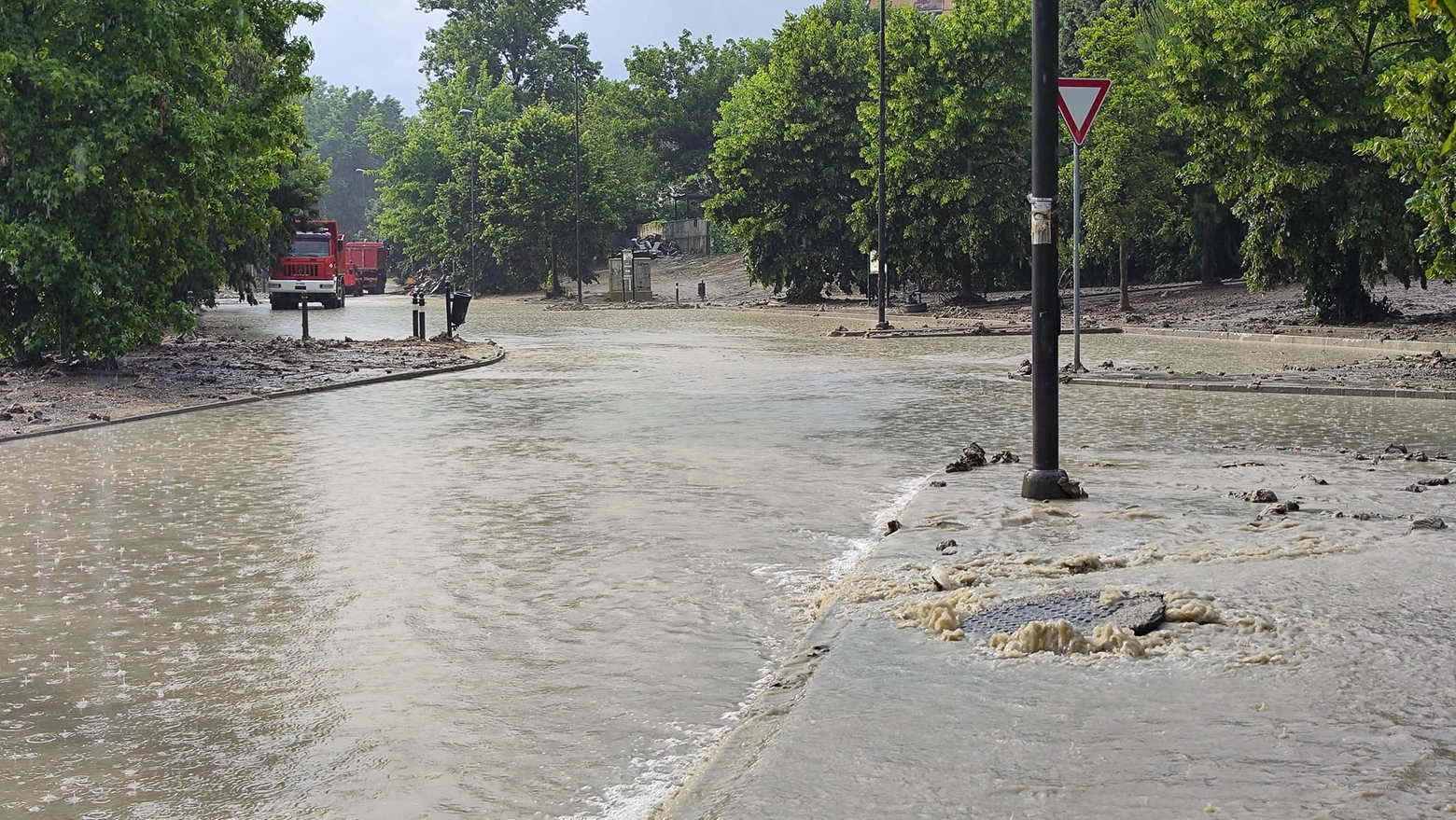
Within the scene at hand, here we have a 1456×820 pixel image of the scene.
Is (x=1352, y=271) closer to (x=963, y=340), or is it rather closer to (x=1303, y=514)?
(x=963, y=340)

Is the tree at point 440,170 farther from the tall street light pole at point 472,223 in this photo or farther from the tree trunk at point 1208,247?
the tree trunk at point 1208,247

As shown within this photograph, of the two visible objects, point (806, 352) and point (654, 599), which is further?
point (806, 352)

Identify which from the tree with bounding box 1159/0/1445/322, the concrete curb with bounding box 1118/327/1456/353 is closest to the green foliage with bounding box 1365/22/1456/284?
the concrete curb with bounding box 1118/327/1456/353

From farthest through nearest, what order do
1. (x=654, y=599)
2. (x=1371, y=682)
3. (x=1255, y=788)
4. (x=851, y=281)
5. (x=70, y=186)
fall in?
(x=851, y=281), (x=70, y=186), (x=654, y=599), (x=1371, y=682), (x=1255, y=788)

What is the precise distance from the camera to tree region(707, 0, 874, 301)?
55.8 m

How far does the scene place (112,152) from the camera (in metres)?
20.4

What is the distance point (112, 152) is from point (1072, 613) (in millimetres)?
17388

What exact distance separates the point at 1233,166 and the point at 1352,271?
10.6 feet

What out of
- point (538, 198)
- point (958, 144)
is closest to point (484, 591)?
point (958, 144)

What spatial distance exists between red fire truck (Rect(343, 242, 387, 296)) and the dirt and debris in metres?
59.7

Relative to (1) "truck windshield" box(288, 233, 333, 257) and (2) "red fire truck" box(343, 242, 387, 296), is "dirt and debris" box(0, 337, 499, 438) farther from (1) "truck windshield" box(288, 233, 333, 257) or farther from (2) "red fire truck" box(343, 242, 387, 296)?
(2) "red fire truck" box(343, 242, 387, 296)

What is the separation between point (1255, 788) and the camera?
448cm

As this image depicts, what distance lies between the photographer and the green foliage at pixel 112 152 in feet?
65.5

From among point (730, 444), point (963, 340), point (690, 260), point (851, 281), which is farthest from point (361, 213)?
point (730, 444)
